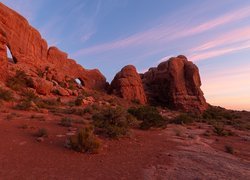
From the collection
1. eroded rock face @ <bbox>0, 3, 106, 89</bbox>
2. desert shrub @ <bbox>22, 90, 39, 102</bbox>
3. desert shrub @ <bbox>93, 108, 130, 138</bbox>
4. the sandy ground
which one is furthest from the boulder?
the sandy ground

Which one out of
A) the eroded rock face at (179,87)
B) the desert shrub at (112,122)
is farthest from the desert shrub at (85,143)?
the eroded rock face at (179,87)

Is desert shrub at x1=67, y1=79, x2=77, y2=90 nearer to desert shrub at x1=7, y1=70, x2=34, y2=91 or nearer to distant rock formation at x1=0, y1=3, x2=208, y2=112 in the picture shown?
distant rock formation at x1=0, y1=3, x2=208, y2=112

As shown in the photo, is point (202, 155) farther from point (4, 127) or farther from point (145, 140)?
point (4, 127)

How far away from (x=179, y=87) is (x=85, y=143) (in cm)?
2997

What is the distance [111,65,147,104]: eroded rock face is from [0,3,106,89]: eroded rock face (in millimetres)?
4398

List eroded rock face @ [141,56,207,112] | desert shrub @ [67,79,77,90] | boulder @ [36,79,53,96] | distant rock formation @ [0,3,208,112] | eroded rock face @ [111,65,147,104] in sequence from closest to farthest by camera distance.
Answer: boulder @ [36,79,53,96] → distant rock formation @ [0,3,208,112] → desert shrub @ [67,79,77,90] → eroded rock face @ [141,56,207,112] → eroded rock face @ [111,65,147,104]

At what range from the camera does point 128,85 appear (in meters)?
37.0

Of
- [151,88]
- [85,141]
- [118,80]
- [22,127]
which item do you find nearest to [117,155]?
[85,141]

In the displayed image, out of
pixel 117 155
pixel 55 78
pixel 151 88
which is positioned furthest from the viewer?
pixel 151 88

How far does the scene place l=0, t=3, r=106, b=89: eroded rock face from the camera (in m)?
27.1

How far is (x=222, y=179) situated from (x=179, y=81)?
31504mm

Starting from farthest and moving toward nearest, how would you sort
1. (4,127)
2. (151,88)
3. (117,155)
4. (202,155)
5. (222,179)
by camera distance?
1. (151,88)
2. (4,127)
3. (202,155)
4. (117,155)
5. (222,179)

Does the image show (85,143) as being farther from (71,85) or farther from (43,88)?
(71,85)

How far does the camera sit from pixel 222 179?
606 centimetres
